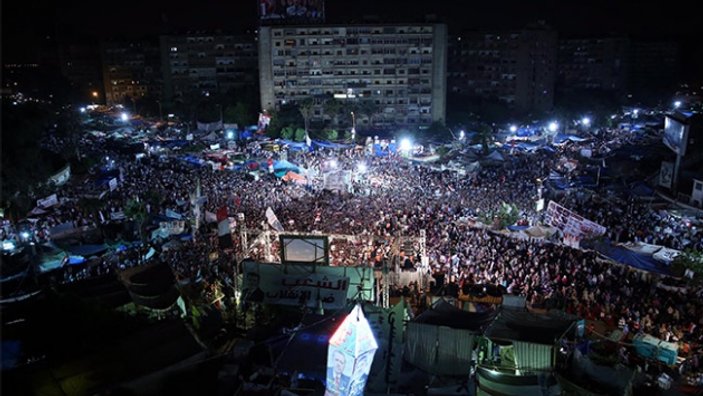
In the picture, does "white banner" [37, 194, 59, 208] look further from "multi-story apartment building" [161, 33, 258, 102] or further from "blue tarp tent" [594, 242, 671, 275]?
"multi-story apartment building" [161, 33, 258, 102]

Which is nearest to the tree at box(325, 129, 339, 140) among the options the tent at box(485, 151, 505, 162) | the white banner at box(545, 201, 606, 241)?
the tent at box(485, 151, 505, 162)

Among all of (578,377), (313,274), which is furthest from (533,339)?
(313,274)

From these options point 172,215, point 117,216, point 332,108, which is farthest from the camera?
point 332,108

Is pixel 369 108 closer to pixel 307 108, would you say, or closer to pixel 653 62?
pixel 307 108

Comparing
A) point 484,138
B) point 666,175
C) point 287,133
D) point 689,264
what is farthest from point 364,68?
point 689,264

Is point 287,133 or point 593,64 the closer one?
point 287,133

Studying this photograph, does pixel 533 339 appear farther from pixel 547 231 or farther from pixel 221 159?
pixel 221 159
